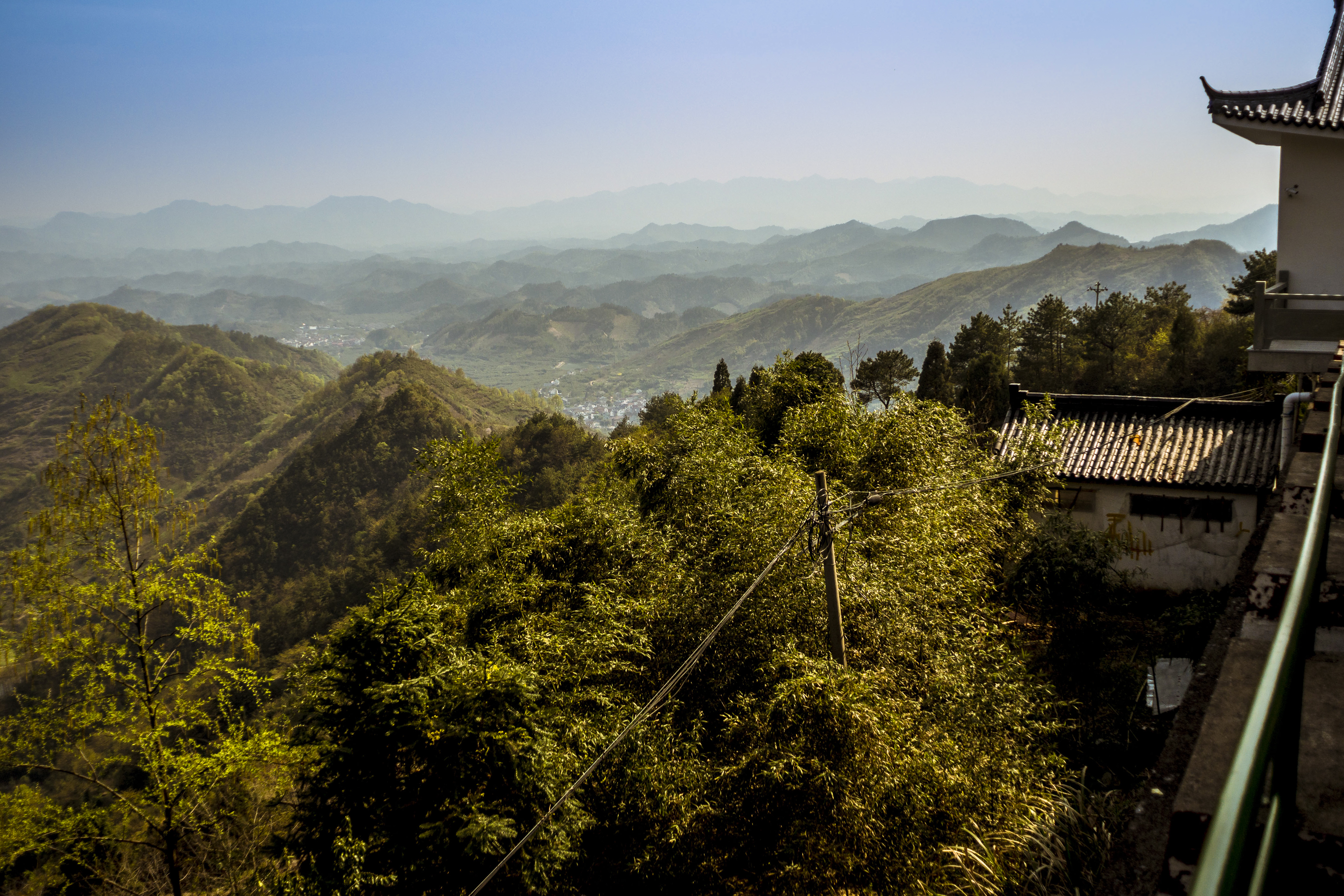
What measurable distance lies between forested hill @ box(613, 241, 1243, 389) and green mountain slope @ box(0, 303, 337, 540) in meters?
87.7

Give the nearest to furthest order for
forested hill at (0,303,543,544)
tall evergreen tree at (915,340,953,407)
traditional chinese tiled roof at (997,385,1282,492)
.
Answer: traditional chinese tiled roof at (997,385,1282,492)
tall evergreen tree at (915,340,953,407)
forested hill at (0,303,543,544)

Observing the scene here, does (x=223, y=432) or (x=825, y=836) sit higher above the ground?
→ (x=825, y=836)

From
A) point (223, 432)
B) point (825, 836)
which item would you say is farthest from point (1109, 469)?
point (223, 432)

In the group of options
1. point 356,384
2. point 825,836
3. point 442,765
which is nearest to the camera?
point 825,836

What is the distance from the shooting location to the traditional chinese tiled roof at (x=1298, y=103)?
952 centimetres

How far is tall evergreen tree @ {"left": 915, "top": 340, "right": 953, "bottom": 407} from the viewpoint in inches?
977

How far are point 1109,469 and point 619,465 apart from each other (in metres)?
8.67

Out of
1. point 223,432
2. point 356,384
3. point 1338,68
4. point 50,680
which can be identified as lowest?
point 50,680

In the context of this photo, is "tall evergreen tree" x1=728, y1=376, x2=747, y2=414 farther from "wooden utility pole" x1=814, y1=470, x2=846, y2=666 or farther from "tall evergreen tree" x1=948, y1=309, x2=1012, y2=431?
"wooden utility pole" x1=814, y1=470, x2=846, y2=666

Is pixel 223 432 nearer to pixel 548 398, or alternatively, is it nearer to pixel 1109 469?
pixel 548 398

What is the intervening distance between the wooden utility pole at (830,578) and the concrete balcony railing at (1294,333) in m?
5.97

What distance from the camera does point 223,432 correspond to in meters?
109

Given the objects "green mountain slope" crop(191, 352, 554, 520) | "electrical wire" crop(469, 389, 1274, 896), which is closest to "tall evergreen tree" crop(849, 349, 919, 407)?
"electrical wire" crop(469, 389, 1274, 896)

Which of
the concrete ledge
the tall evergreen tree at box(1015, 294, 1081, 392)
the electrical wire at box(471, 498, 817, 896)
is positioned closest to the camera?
the electrical wire at box(471, 498, 817, 896)
